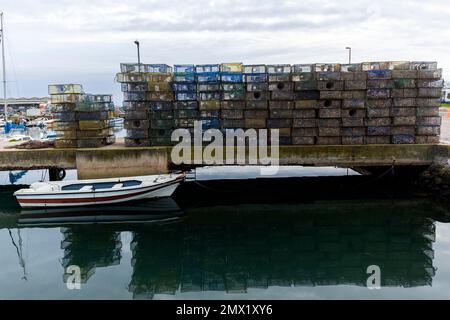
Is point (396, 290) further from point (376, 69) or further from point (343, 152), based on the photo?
point (376, 69)

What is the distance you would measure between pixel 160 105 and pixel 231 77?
4135 mm

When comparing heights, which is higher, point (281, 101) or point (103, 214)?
point (281, 101)

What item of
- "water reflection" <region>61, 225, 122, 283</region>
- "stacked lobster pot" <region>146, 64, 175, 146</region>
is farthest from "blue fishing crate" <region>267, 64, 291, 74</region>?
"water reflection" <region>61, 225, 122, 283</region>

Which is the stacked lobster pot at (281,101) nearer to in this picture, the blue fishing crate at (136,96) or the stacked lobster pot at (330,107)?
the stacked lobster pot at (330,107)

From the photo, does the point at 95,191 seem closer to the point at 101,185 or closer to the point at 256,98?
the point at 101,185

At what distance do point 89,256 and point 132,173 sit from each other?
6.07 m

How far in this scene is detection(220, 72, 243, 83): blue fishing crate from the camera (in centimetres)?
2012

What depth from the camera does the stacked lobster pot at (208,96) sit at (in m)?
20.2

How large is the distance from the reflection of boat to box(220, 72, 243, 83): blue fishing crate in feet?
23.9

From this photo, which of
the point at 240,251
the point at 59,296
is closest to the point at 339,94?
the point at 240,251

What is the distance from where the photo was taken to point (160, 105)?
20328 mm

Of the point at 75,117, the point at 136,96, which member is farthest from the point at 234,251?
the point at 75,117

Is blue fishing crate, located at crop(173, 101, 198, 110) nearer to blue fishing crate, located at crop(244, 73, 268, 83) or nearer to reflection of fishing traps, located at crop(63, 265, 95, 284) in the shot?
blue fishing crate, located at crop(244, 73, 268, 83)

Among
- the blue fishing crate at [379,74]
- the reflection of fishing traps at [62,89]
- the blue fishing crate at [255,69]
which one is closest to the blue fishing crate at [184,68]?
the blue fishing crate at [255,69]
